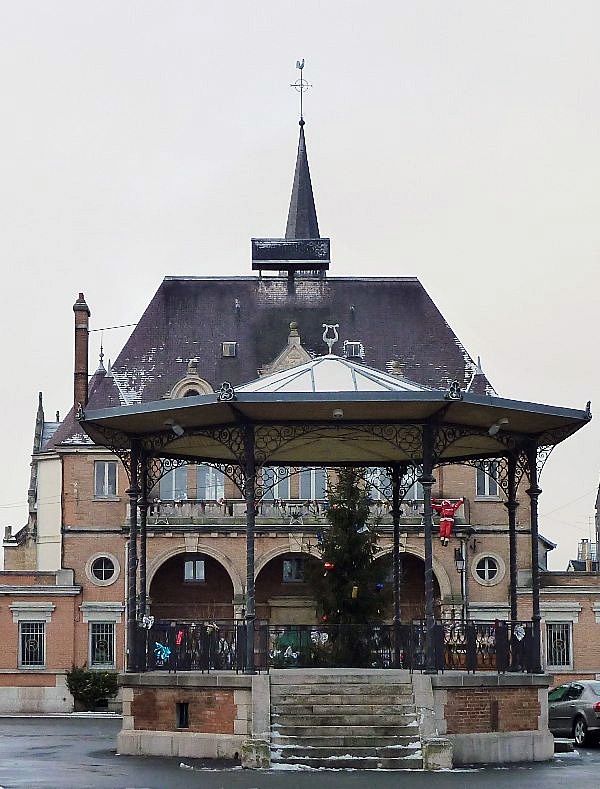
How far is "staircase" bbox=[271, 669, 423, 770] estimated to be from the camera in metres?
21.5

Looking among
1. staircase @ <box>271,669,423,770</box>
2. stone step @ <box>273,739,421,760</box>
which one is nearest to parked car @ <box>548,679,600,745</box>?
staircase @ <box>271,669,423,770</box>

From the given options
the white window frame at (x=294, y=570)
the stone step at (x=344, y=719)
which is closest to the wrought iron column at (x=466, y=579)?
the white window frame at (x=294, y=570)

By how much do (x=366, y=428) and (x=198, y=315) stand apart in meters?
37.1

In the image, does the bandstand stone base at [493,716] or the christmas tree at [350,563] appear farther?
the christmas tree at [350,563]

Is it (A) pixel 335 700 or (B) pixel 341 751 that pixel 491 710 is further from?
(B) pixel 341 751

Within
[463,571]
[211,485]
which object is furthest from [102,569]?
[463,571]

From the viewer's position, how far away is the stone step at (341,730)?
2203cm

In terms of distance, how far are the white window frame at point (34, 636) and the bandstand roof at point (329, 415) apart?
28480 millimetres

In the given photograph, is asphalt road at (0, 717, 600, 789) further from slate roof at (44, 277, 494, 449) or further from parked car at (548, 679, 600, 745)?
slate roof at (44, 277, 494, 449)

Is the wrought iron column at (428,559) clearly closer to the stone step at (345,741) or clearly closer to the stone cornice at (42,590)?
Result: the stone step at (345,741)

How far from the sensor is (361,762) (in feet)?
69.9

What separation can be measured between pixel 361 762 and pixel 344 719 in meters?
1.12

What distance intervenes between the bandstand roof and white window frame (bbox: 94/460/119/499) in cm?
2903

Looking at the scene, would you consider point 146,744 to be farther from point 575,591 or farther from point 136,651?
point 575,591
